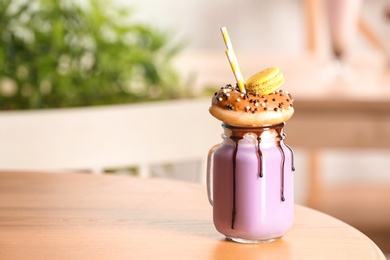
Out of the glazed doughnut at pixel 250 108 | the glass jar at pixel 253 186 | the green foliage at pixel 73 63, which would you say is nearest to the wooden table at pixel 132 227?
the glass jar at pixel 253 186

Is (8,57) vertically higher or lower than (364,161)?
higher

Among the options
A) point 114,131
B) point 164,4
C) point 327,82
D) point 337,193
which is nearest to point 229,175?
point 114,131

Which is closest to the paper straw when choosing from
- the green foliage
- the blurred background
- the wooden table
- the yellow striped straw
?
the yellow striped straw

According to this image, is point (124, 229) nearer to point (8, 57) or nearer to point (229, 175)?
point (229, 175)

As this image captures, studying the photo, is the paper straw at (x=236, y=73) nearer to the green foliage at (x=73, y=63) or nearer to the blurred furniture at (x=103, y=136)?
the blurred furniture at (x=103, y=136)

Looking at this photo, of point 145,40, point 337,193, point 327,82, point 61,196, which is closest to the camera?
point 61,196
